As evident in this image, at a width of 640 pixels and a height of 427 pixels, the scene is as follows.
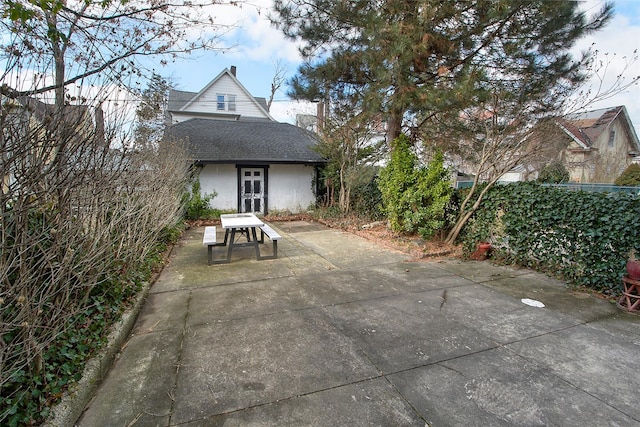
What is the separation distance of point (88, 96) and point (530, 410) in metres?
4.34

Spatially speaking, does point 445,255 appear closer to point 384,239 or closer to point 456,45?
point 384,239

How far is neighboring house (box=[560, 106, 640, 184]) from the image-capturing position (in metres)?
16.5

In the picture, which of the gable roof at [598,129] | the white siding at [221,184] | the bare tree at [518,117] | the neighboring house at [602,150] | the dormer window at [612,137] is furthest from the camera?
the dormer window at [612,137]

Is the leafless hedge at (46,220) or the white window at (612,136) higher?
the white window at (612,136)

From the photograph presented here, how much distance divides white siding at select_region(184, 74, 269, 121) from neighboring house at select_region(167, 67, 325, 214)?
34.9 feet

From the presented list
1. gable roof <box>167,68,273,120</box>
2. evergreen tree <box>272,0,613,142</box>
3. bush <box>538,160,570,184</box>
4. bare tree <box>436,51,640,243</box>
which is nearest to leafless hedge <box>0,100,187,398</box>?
evergreen tree <box>272,0,613,142</box>

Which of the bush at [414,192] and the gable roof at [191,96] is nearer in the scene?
the bush at [414,192]

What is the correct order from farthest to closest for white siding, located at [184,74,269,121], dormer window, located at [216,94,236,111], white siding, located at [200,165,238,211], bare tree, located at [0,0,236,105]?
dormer window, located at [216,94,236,111]
white siding, located at [184,74,269,121]
white siding, located at [200,165,238,211]
bare tree, located at [0,0,236,105]

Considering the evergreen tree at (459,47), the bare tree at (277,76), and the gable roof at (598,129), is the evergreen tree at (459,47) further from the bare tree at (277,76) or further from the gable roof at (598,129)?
the bare tree at (277,76)

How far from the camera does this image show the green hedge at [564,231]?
4.39 metres

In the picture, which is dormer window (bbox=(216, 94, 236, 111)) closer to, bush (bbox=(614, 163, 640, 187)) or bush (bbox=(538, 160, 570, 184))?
bush (bbox=(538, 160, 570, 184))

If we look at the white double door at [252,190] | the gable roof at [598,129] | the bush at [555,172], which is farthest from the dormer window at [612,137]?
the white double door at [252,190]

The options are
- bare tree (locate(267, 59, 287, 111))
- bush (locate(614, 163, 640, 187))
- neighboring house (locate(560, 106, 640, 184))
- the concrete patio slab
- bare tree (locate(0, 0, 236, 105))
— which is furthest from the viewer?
bare tree (locate(267, 59, 287, 111))

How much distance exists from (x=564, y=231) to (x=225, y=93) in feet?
78.7
